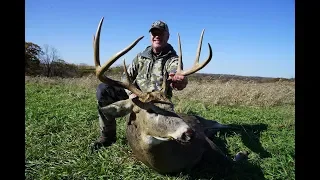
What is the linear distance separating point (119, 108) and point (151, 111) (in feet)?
1.26

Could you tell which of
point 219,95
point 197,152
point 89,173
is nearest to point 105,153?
point 89,173

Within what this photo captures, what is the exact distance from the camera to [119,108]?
3561 mm

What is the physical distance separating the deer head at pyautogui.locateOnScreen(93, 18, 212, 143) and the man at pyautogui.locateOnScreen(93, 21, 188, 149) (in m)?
0.78

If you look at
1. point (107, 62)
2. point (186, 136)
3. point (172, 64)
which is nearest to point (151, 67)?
point (172, 64)

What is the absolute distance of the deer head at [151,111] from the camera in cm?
311

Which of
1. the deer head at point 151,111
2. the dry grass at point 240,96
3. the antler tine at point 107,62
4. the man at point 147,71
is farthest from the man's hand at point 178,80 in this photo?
the dry grass at point 240,96

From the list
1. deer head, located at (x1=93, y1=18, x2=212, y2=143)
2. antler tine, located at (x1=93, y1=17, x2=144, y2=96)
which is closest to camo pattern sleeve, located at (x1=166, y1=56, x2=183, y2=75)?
deer head, located at (x1=93, y1=18, x2=212, y2=143)

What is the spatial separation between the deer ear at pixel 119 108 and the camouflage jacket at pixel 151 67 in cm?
97

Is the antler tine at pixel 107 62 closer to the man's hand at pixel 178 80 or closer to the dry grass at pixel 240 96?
the man's hand at pixel 178 80

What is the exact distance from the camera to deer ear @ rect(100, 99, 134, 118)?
11.7ft

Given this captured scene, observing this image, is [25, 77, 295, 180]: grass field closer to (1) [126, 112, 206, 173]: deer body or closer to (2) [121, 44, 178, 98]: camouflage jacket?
(1) [126, 112, 206, 173]: deer body
